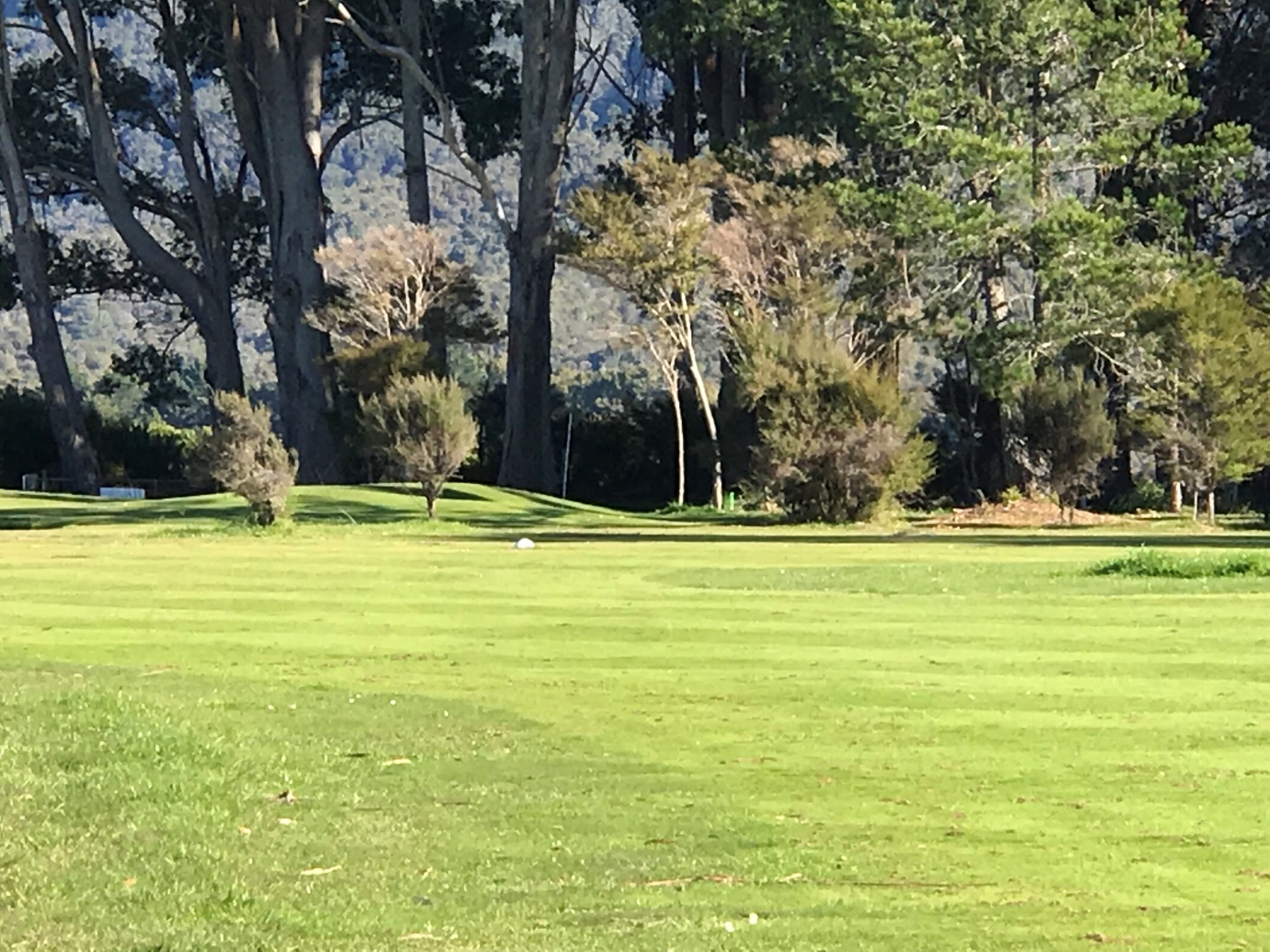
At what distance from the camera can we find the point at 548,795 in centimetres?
1107

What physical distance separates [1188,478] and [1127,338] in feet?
16.5

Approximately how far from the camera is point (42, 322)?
65.5m

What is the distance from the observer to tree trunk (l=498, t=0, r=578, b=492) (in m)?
60.1

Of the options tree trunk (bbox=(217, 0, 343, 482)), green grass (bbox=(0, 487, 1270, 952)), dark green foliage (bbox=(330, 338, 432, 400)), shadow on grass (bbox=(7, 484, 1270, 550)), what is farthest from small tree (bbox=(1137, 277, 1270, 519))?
tree trunk (bbox=(217, 0, 343, 482))

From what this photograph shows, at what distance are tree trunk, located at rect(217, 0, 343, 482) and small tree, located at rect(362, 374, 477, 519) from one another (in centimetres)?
1719

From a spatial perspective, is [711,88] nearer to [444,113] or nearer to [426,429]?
[444,113]

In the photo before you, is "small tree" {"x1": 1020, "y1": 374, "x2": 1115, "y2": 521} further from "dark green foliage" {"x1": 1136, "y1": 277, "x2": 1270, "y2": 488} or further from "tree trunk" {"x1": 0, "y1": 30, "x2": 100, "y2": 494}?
"tree trunk" {"x1": 0, "y1": 30, "x2": 100, "y2": 494}

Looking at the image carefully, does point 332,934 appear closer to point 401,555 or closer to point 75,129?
point 401,555

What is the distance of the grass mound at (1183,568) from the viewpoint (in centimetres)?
2488

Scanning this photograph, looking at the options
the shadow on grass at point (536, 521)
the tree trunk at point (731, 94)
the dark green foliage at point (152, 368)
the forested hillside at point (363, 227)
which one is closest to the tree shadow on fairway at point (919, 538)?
the shadow on grass at point (536, 521)

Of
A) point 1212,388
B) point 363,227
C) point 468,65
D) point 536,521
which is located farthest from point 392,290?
point 363,227

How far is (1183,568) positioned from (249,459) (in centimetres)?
2034

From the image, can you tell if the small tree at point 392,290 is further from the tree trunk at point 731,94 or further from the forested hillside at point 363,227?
the forested hillside at point 363,227

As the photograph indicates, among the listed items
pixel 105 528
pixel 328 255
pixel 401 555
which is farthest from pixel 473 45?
pixel 401 555
